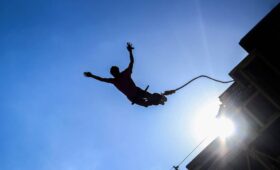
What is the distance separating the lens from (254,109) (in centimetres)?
707

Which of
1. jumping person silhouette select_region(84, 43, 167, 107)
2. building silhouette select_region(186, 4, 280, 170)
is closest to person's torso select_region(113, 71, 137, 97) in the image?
jumping person silhouette select_region(84, 43, 167, 107)

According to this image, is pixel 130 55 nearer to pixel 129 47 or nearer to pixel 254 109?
pixel 129 47

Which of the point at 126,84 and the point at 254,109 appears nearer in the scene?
the point at 254,109

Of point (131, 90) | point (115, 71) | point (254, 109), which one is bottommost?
point (254, 109)

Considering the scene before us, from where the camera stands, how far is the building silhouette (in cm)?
581

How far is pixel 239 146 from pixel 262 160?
101cm

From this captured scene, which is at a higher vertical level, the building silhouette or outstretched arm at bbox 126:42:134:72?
outstretched arm at bbox 126:42:134:72

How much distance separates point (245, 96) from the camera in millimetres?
7363

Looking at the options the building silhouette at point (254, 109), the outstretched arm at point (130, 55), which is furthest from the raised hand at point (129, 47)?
the building silhouette at point (254, 109)

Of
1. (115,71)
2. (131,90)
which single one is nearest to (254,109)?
(131,90)

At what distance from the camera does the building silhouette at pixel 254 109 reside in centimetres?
581

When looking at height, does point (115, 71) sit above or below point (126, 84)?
Result: above

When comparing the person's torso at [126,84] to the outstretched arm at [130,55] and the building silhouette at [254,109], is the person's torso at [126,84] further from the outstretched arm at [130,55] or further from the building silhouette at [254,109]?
the building silhouette at [254,109]

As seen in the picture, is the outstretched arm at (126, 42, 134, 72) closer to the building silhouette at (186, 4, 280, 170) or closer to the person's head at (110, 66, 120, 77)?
the person's head at (110, 66, 120, 77)
